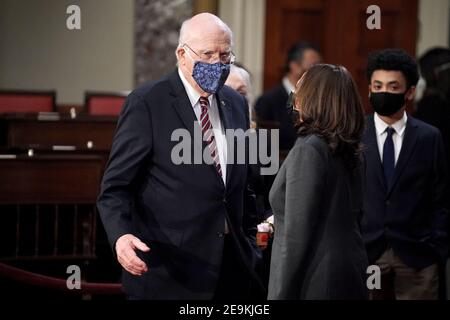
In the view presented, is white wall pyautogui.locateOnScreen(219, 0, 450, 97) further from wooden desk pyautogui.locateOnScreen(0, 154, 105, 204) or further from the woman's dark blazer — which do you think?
the woman's dark blazer

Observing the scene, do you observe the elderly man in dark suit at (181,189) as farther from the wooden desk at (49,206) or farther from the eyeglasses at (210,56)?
the wooden desk at (49,206)

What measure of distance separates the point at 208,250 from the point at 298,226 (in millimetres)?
426

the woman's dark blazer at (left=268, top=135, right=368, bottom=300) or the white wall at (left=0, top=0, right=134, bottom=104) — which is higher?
the white wall at (left=0, top=0, right=134, bottom=104)

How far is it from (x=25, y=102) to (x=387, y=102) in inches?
163

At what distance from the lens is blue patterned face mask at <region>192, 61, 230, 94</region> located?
9.04ft

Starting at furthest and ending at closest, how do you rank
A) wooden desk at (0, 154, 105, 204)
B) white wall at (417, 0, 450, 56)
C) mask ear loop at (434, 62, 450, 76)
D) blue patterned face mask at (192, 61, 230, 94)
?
white wall at (417, 0, 450, 56) < mask ear loop at (434, 62, 450, 76) < wooden desk at (0, 154, 105, 204) < blue patterned face mask at (192, 61, 230, 94)

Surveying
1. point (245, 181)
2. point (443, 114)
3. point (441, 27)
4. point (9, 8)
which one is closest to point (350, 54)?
point (441, 27)

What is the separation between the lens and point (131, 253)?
2512 millimetres

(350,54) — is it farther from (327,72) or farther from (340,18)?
(327,72)

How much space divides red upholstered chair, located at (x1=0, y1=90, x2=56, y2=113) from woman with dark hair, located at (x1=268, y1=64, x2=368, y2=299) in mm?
4730

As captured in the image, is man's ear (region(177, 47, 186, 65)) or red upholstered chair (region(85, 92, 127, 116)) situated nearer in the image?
man's ear (region(177, 47, 186, 65))

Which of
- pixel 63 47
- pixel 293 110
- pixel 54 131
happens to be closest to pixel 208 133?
pixel 293 110

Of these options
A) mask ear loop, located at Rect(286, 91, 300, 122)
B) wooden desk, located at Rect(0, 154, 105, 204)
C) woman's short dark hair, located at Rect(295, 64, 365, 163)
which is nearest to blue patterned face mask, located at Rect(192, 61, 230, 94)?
mask ear loop, located at Rect(286, 91, 300, 122)

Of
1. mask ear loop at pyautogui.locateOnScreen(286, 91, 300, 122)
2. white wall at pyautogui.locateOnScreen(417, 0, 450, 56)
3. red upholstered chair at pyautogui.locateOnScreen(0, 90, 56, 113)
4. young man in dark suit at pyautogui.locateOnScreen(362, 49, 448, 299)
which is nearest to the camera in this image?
mask ear loop at pyautogui.locateOnScreen(286, 91, 300, 122)
